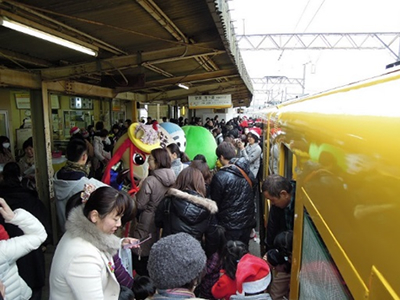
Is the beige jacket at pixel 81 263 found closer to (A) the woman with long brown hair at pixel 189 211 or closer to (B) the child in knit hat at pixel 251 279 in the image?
(B) the child in knit hat at pixel 251 279

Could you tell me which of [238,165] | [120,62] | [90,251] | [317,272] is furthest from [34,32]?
[317,272]

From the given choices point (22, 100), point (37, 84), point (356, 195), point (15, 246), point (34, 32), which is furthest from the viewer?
point (22, 100)

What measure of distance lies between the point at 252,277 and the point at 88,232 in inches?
46.4

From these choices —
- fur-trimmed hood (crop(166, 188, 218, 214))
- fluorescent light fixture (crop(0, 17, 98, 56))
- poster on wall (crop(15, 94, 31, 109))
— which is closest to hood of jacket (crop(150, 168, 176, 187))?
fur-trimmed hood (crop(166, 188, 218, 214))

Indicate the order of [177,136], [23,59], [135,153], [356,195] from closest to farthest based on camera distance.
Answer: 1. [356,195]
2. [23,59]
3. [135,153]
4. [177,136]

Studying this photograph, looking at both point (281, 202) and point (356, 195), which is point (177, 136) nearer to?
point (281, 202)

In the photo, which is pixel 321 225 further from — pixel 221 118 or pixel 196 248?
pixel 221 118

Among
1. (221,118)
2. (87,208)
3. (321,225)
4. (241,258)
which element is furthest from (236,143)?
(221,118)

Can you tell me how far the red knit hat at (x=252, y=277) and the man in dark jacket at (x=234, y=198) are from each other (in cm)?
153

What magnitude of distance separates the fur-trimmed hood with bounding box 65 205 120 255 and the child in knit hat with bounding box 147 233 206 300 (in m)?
0.34

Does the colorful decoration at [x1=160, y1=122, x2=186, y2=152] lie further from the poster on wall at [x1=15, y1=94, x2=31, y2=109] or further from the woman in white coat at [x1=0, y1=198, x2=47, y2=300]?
the poster on wall at [x1=15, y1=94, x2=31, y2=109]

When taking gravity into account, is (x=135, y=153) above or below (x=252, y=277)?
above

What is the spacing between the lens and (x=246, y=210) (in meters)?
3.93

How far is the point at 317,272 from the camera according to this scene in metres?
1.36
